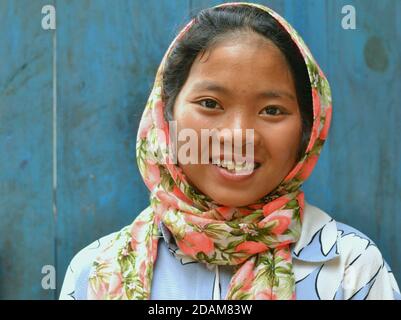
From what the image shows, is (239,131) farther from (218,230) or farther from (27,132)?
(27,132)

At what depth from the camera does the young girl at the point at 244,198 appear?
50.3 inches

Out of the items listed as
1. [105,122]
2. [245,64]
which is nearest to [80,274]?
[105,122]

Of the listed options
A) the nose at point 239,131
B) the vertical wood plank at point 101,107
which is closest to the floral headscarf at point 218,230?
the nose at point 239,131

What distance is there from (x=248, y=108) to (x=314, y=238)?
304 millimetres

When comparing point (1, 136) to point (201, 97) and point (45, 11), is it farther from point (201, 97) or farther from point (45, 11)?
point (201, 97)

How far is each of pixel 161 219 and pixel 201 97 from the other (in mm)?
274

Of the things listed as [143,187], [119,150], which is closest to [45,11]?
[119,150]

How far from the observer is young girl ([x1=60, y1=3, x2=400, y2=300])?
1.28 meters

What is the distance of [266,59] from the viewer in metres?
1.29

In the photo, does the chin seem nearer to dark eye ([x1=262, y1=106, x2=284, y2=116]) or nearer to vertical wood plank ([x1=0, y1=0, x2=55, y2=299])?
dark eye ([x1=262, y1=106, x2=284, y2=116])

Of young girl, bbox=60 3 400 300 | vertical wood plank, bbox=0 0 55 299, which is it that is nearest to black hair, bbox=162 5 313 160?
young girl, bbox=60 3 400 300

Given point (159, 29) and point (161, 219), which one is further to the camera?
point (159, 29)

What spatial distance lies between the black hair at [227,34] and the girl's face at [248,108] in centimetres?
2
